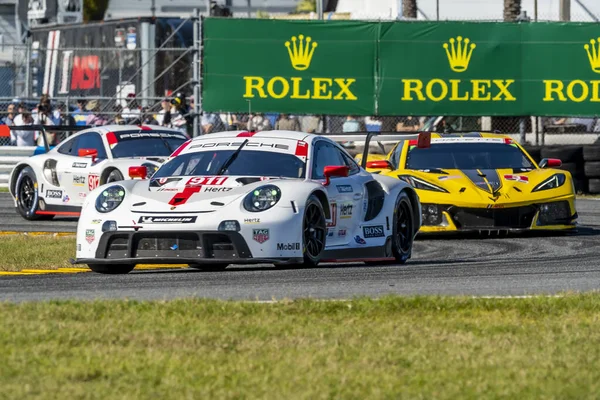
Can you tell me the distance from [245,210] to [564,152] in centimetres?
1190

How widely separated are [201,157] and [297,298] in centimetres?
347

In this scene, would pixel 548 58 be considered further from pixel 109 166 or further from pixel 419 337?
pixel 419 337

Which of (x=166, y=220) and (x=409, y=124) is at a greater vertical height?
(x=409, y=124)

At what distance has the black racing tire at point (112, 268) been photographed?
Answer: 34.5 ft

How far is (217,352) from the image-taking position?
5953 millimetres

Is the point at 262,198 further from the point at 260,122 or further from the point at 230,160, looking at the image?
the point at 260,122

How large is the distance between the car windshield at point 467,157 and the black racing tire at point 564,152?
17.0 ft

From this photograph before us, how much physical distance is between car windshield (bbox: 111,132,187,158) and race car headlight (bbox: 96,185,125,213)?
22.4 ft

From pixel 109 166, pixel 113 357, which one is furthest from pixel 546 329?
pixel 109 166

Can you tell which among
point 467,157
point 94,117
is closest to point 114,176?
point 467,157

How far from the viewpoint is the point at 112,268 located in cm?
1063

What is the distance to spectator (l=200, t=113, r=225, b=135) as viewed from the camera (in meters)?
22.7

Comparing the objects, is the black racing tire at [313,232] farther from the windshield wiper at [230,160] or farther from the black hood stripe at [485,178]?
the black hood stripe at [485,178]

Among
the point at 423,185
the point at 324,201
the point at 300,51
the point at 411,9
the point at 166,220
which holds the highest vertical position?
the point at 411,9
